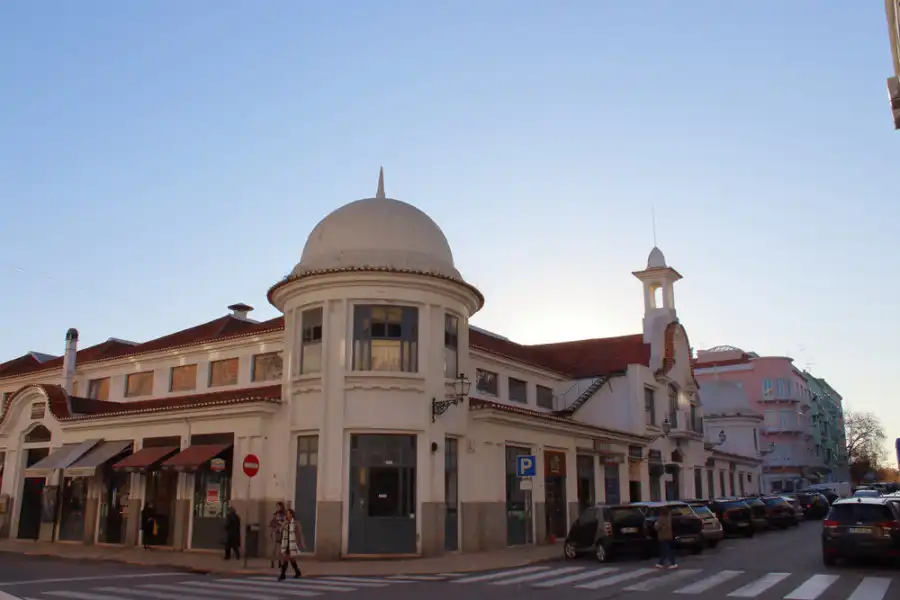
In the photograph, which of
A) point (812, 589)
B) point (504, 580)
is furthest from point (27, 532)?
point (812, 589)

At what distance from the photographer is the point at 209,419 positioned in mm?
25953

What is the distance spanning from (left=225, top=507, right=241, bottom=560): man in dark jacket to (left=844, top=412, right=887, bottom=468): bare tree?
108624 mm

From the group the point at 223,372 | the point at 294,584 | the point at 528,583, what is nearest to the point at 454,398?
the point at 528,583

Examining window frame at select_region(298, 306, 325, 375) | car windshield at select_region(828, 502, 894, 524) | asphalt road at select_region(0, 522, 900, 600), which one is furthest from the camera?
window frame at select_region(298, 306, 325, 375)

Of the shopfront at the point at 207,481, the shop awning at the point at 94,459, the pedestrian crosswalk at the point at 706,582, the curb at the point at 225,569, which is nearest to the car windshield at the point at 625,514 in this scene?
the pedestrian crosswalk at the point at 706,582

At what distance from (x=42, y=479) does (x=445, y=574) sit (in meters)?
20.8

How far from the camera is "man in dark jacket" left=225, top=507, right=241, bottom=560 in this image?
22.9 m

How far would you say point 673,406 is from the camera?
141 ft

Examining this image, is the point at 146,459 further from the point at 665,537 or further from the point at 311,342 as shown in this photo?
the point at 665,537

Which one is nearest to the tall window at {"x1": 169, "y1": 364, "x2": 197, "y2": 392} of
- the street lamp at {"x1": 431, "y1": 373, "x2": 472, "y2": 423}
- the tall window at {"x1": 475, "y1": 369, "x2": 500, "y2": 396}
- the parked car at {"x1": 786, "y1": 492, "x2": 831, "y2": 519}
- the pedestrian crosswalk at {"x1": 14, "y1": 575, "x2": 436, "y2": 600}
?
the tall window at {"x1": 475, "y1": 369, "x2": 500, "y2": 396}

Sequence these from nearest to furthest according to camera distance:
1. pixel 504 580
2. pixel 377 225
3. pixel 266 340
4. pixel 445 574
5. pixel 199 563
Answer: pixel 504 580 → pixel 445 574 → pixel 199 563 → pixel 377 225 → pixel 266 340

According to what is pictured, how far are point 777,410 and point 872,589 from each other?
2911 inches

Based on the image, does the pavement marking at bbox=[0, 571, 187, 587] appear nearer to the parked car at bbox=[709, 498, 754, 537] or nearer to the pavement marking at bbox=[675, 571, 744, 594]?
the pavement marking at bbox=[675, 571, 744, 594]

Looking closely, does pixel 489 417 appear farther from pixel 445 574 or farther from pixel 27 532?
pixel 27 532
